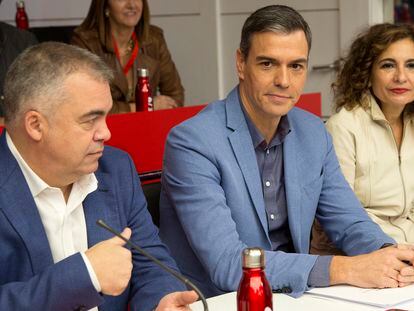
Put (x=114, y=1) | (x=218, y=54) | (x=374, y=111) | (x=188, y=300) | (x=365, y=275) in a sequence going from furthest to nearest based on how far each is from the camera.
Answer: (x=218, y=54)
(x=114, y=1)
(x=374, y=111)
(x=365, y=275)
(x=188, y=300)

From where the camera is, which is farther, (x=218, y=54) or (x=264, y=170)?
(x=218, y=54)

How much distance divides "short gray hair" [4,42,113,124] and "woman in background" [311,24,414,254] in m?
1.29

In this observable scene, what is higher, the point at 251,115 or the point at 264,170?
the point at 251,115

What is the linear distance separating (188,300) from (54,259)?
1.26ft

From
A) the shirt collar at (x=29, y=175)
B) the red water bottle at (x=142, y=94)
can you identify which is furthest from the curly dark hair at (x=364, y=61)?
the shirt collar at (x=29, y=175)

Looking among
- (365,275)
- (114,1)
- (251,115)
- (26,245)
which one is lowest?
(365,275)

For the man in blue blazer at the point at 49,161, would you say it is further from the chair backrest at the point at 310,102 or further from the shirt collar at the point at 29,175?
the chair backrest at the point at 310,102

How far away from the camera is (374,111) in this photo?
294cm

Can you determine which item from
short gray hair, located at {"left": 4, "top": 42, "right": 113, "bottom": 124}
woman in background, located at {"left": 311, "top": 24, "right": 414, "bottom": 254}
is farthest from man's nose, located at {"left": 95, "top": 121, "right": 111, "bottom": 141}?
woman in background, located at {"left": 311, "top": 24, "right": 414, "bottom": 254}

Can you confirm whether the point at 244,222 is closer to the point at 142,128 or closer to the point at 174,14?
the point at 142,128

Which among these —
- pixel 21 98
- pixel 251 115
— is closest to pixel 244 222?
pixel 251 115

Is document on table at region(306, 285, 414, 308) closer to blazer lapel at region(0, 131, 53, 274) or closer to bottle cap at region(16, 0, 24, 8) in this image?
blazer lapel at region(0, 131, 53, 274)

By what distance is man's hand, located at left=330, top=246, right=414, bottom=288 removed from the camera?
193cm

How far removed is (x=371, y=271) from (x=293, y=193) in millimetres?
439
